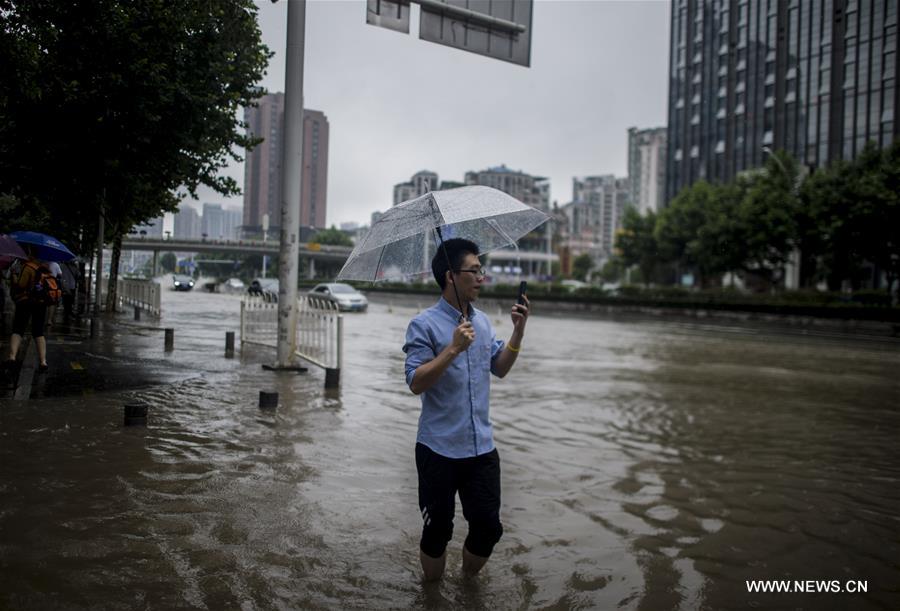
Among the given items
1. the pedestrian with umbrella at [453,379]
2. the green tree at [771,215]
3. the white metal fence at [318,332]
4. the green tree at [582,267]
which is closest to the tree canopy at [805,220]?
the green tree at [771,215]

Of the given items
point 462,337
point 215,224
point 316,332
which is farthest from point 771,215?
point 215,224

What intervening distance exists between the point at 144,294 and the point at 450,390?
78.4 ft

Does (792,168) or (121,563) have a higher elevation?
(792,168)

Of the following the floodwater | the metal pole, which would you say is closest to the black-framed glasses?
the floodwater

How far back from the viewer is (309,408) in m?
8.57

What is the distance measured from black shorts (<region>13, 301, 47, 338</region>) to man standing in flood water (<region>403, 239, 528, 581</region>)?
8180 millimetres

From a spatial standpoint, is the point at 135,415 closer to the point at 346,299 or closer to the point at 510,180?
the point at 346,299

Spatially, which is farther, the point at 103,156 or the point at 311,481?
the point at 103,156

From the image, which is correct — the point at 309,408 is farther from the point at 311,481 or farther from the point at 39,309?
the point at 39,309

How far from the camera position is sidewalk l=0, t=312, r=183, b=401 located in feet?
28.2

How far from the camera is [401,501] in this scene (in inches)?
212

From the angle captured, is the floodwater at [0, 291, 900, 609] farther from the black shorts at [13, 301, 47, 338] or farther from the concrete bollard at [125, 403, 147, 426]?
the black shorts at [13, 301, 47, 338]

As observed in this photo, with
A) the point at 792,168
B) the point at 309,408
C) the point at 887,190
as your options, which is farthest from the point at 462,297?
the point at 792,168

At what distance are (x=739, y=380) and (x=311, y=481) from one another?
982 cm
